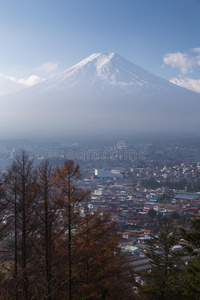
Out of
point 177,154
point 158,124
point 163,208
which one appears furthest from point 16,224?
point 158,124

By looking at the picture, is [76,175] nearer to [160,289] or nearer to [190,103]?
[160,289]

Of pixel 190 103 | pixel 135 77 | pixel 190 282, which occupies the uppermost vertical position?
pixel 135 77

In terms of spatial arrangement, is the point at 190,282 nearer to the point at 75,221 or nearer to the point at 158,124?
the point at 75,221

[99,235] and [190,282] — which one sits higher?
[99,235]

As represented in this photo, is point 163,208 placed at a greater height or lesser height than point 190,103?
lesser

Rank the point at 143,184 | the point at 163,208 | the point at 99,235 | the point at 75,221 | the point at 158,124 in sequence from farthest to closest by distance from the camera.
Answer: the point at 158,124
the point at 143,184
the point at 163,208
the point at 99,235
the point at 75,221

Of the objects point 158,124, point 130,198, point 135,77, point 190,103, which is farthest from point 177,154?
point 190,103

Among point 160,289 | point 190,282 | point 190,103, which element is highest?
point 190,103

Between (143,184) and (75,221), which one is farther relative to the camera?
(143,184)

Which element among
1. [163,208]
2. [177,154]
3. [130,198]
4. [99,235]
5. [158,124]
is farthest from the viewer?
[158,124]

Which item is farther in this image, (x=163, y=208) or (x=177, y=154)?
(x=177, y=154)
